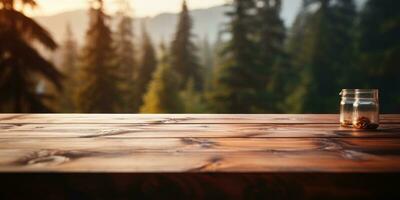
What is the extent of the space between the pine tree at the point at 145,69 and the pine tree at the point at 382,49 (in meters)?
15.5

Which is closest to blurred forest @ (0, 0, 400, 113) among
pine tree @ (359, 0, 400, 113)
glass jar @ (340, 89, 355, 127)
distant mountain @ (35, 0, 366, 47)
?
pine tree @ (359, 0, 400, 113)

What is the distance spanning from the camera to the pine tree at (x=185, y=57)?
37.1m

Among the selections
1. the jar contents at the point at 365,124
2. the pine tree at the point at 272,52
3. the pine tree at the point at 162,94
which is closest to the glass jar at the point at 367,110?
the jar contents at the point at 365,124

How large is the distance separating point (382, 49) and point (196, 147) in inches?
968

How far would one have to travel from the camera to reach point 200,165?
3.13ft

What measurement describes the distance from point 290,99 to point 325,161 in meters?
27.2

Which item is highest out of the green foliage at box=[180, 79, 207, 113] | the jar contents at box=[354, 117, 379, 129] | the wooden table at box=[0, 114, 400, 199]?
the jar contents at box=[354, 117, 379, 129]

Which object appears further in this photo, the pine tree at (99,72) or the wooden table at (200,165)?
the pine tree at (99,72)

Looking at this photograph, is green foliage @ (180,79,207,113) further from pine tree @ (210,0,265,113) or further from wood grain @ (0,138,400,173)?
wood grain @ (0,138,400,173)

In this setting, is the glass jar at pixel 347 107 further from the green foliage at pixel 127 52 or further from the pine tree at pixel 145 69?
the pine tree at pixel 145 69

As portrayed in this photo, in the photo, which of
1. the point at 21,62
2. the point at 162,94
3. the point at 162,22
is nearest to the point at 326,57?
the point at 162,94

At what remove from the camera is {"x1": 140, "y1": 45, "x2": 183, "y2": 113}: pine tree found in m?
29.5

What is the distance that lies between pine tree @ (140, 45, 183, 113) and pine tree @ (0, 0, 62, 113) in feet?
56.2
